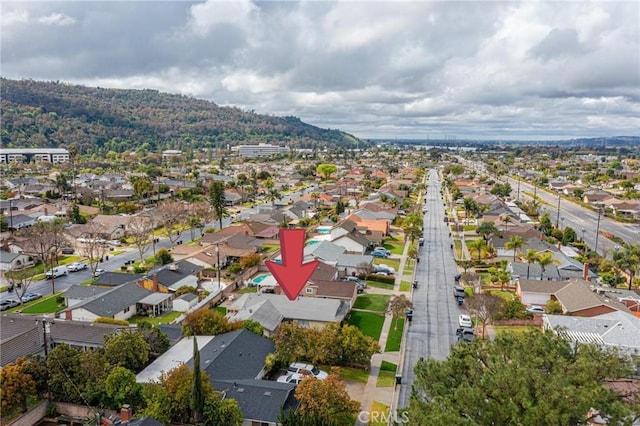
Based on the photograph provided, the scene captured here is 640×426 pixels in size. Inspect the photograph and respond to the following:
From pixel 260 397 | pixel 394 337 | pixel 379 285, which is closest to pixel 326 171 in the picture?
pixel 379 285

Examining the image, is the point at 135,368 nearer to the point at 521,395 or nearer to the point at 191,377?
the point at 191,377

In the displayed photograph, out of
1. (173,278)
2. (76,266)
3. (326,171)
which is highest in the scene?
(326,171)

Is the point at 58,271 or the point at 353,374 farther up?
the point at 58,271

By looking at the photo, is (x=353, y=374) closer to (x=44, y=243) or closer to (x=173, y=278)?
(x=173, y=278)

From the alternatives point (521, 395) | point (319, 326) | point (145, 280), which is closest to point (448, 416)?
point (521, 395)

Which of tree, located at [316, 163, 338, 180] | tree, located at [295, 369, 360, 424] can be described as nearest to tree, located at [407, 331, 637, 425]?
tree, located at [295, 369, 360, 424]

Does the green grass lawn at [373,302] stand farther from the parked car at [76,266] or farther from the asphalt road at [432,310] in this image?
the parked car at [76,266]

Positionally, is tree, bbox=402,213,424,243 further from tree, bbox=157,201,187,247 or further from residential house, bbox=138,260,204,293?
tree, bbox=157,201,187,247
